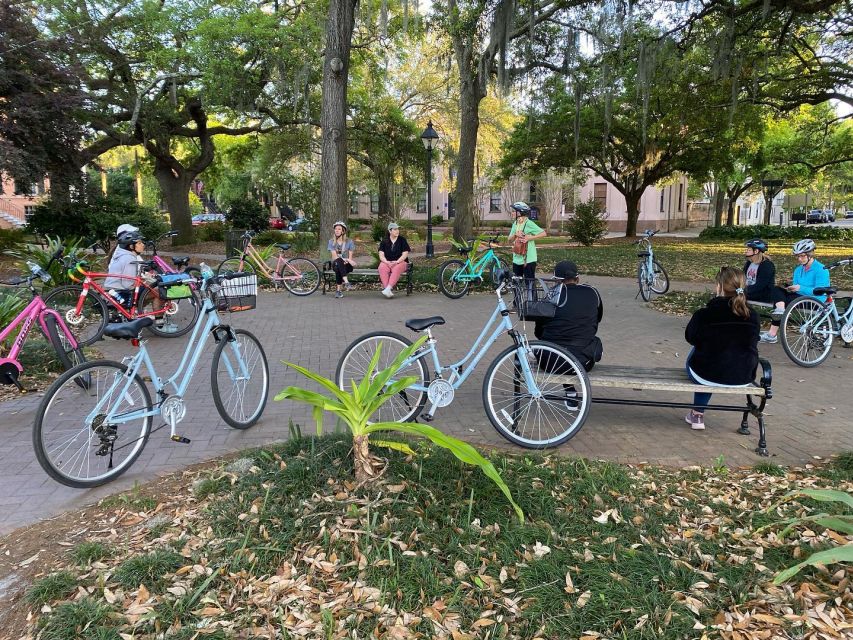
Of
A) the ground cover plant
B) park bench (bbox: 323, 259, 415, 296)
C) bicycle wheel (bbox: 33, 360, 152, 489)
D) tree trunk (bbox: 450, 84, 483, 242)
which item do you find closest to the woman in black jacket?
the ground cover plant

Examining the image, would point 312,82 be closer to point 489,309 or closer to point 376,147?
point 376,147

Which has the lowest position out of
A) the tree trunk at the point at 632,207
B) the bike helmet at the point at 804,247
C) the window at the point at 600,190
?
the bike helmet at the point at 804,247

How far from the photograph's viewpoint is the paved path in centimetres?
389

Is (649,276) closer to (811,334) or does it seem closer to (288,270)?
(811,334)

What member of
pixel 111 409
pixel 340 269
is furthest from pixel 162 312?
pixel 111 409

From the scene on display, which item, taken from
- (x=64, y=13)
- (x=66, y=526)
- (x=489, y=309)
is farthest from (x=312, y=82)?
(x=66, y=526)

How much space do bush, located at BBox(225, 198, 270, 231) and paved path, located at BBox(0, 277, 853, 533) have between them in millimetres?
17145

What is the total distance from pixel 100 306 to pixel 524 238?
6.41m

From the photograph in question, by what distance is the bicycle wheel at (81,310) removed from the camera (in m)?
7.71

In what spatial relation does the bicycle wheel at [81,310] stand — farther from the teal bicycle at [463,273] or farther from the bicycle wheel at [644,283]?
the bicycle wheel at [644,283]

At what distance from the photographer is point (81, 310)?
25.7 feet

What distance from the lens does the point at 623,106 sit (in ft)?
88.6

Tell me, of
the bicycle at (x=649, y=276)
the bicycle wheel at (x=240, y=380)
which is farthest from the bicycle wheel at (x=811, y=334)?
the bicycle wheel at (x=240, y=380)

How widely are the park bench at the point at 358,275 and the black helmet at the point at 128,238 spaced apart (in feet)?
15.3
